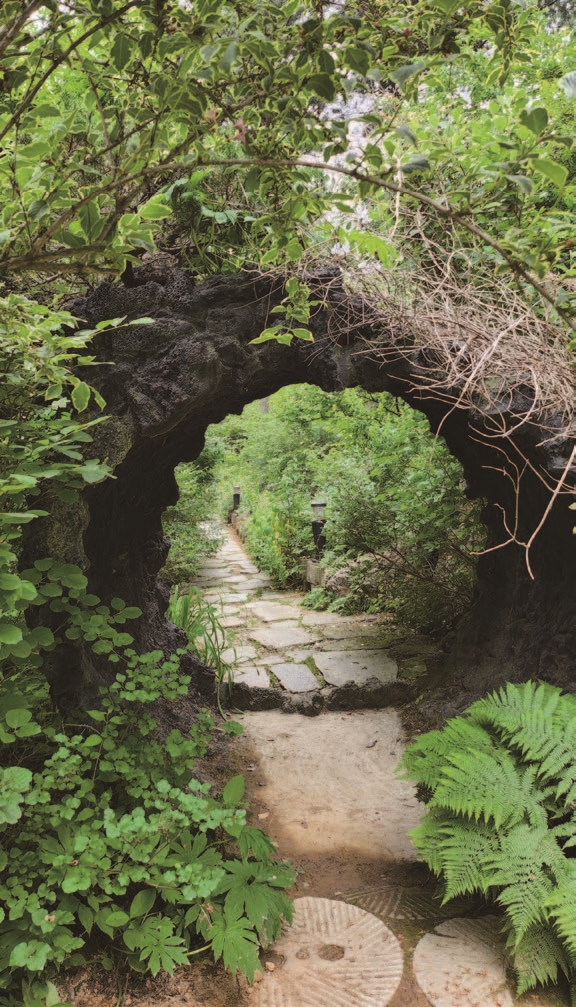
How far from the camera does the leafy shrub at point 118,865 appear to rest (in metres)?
2.00

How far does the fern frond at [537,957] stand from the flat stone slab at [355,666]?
2.87 metres

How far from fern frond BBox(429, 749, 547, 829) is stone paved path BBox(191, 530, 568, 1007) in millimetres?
549

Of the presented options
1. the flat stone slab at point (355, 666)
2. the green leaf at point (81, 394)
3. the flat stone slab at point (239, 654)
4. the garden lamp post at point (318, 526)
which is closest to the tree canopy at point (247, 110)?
the green leaf at point (81, 394)

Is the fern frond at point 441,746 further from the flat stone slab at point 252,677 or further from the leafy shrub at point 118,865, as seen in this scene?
the flat stone slab at point 252,677

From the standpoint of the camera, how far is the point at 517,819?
8.00 feet

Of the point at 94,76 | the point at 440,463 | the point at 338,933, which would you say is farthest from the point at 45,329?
the point at 440,463

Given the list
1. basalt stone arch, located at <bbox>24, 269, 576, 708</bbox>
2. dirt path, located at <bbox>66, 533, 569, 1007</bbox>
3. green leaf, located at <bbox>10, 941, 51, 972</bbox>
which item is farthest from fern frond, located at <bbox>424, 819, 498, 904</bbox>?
green leaf, located at <bbox>10, 941, 51, 972</bbox>

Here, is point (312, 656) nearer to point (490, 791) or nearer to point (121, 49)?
point (490, 791)

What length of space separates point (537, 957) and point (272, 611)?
5298 millimetres

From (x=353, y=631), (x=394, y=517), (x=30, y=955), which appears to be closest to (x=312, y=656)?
(x=353, y=631)

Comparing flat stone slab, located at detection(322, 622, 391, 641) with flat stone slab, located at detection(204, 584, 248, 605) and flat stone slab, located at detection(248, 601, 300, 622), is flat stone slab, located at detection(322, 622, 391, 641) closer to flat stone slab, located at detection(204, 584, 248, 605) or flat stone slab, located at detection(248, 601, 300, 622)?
flat stone slab, located at detection(248, 601, 300, 622)

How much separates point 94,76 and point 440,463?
4.10 meters

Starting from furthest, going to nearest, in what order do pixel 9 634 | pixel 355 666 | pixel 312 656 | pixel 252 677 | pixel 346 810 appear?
pixel 312 656 → pixel 355 666 → pixel 252 677 → pixel 346 810 → pixel 9 634

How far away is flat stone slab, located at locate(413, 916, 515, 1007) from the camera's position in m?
2.22
